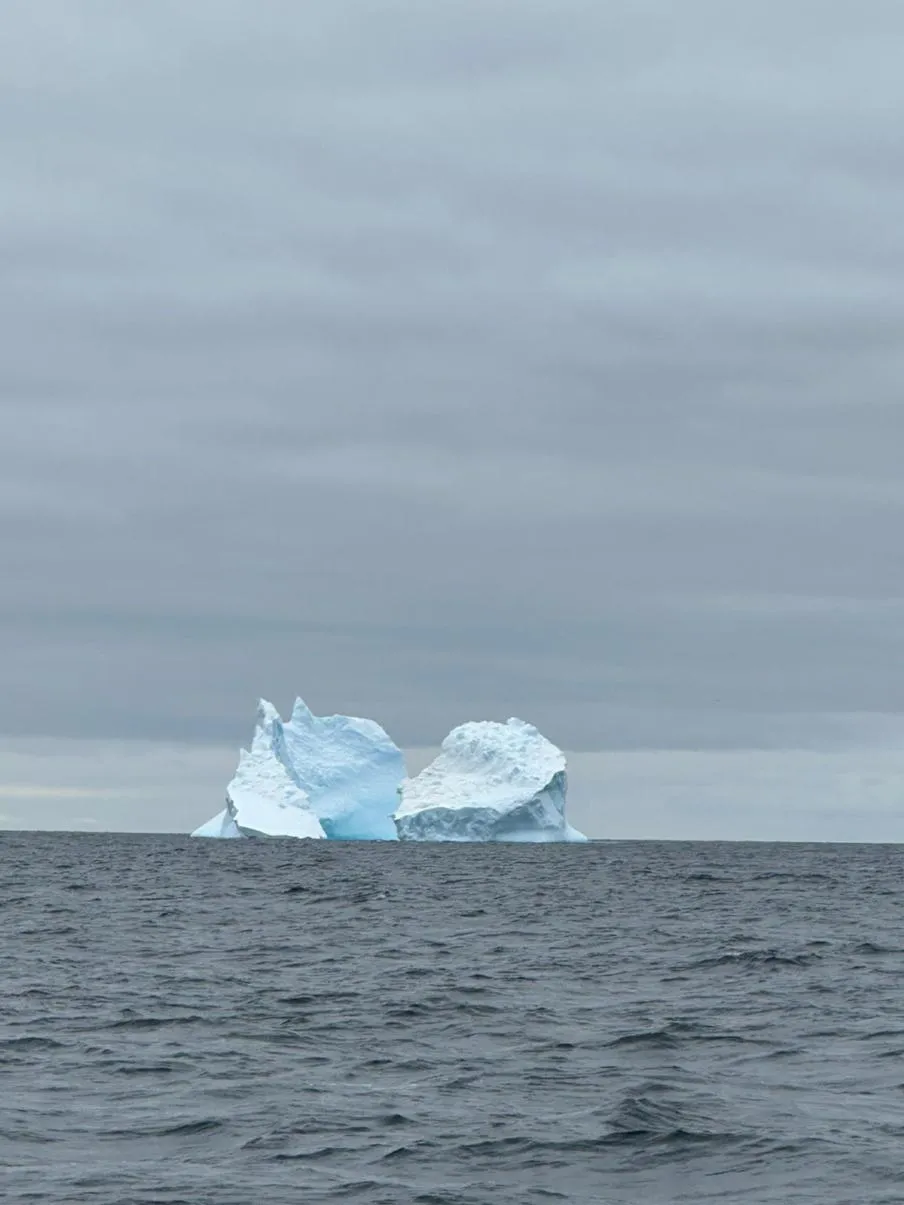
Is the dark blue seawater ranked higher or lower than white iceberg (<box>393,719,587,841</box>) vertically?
lower

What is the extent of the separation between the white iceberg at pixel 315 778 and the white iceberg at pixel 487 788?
9.57 feet

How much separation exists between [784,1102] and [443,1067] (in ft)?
10.9

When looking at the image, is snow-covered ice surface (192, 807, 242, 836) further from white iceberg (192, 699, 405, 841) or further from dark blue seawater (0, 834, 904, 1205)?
dark blue seawater (0, 834, 904, 1205)

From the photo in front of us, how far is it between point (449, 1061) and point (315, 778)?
267 ft

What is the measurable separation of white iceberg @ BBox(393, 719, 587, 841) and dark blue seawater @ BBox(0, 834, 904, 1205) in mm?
59557

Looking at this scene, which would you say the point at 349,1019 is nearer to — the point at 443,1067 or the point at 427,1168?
the point at 443,1067

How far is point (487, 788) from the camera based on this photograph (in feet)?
309

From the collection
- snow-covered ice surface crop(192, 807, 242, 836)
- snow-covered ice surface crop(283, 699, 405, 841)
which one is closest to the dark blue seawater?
snow-covered ice surface crop(283, 699, 405, 841)

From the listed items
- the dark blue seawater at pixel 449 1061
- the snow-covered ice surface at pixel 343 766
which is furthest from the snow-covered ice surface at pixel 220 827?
the dark blue seawater at pixel 449 1061

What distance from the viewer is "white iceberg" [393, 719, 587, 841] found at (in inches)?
3664

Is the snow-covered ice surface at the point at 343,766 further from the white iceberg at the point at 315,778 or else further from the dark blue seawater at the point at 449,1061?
the dark blue seawater at the point at 449,1061

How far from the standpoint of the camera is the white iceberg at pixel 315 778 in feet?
306

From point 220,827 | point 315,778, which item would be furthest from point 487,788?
point 220,827

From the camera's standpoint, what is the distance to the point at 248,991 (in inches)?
826
